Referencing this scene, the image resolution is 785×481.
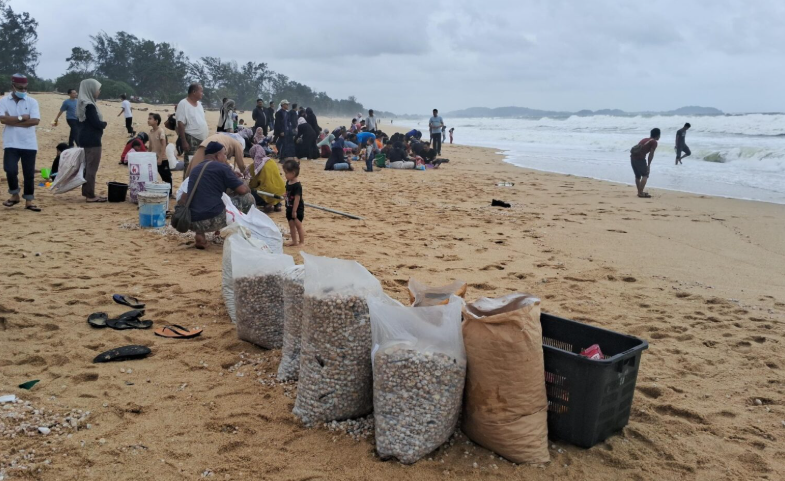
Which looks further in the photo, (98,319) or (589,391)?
(98,319)

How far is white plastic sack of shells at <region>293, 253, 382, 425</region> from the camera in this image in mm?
2514

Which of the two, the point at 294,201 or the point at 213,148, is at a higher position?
the point at 213,148

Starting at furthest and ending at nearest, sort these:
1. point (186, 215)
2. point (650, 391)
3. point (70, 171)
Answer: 1. point (70, 171)
2. point (186, 215)
3. point (650, 391)

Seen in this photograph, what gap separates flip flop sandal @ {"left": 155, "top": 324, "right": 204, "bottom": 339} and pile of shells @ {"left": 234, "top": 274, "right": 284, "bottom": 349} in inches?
17.1

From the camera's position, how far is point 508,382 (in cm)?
237

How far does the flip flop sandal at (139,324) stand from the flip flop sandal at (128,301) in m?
0.29

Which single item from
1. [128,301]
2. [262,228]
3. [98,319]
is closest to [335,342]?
[98,319]

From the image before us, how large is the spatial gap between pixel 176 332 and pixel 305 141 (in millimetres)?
12260

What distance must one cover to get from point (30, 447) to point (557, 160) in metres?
19.2

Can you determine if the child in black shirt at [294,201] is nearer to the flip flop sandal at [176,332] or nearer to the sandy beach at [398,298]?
the sandy beach at [398,298]

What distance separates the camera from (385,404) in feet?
7.82

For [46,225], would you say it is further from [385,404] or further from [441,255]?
[385,404]

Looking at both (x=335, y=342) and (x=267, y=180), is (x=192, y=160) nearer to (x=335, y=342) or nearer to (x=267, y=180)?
(x=267, y=180)

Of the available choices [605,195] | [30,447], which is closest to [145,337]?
[30,447]
